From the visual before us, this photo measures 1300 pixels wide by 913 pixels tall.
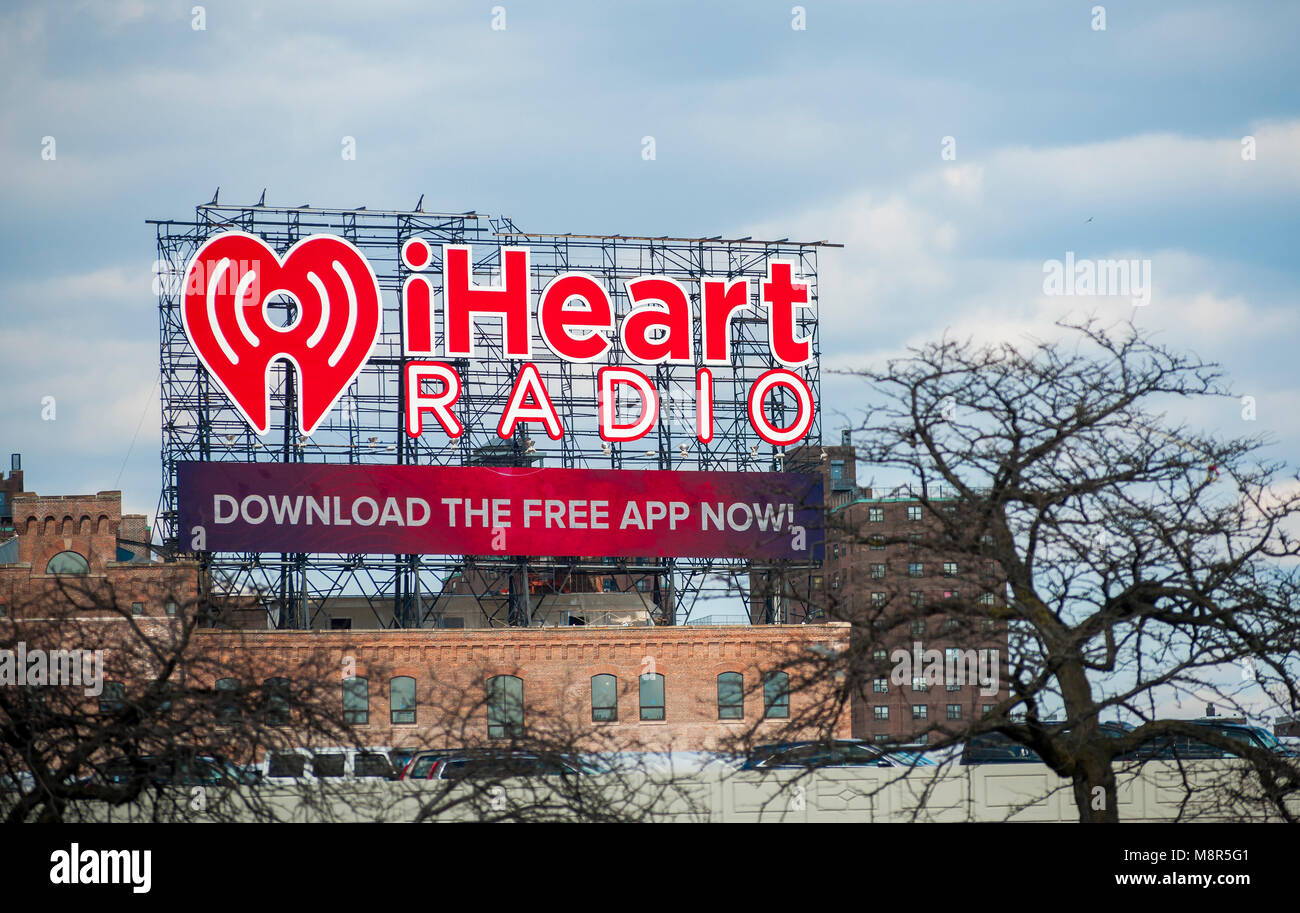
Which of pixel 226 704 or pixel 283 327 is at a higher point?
pixel 283 327

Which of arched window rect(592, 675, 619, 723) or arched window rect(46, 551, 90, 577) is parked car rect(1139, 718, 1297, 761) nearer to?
arched window rect(592, 675, 619, 723)

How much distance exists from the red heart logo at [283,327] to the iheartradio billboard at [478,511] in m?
2.63

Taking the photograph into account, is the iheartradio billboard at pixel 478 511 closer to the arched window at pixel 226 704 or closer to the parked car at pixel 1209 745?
the parked car at pixel 1209 745

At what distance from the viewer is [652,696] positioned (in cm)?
5056

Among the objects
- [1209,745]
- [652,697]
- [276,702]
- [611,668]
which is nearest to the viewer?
[276,702]

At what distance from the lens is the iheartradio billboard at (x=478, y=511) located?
46.2 m

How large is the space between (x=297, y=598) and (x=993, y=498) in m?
37.6

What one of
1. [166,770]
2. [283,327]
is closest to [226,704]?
[166,770]

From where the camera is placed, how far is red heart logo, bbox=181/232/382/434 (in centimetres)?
4753

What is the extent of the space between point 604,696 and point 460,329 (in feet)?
41.6

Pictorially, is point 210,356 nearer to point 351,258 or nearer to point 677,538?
point 351,258

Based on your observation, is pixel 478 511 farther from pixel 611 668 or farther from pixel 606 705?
pixel 606 705

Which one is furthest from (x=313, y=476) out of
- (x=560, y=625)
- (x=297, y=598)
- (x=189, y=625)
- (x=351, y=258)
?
(x=189, y=625)

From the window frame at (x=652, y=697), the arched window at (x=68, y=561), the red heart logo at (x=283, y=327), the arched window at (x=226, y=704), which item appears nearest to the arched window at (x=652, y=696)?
the window frame at (x=652, y=697)
